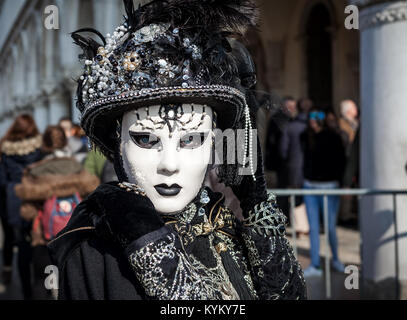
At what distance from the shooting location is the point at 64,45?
945 centimetres

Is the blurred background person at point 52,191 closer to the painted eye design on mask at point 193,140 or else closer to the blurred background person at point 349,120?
the blurred background person at point 349,120

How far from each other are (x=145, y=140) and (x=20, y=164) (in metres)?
4.28

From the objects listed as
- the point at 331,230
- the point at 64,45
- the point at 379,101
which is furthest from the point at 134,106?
the point at 64,45

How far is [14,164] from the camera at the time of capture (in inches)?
227

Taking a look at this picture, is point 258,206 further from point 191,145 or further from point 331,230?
point 331,230

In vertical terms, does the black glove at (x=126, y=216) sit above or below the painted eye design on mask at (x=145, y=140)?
below

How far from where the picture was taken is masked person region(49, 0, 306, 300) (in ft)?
5.45

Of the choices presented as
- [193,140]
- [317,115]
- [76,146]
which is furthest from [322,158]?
[193,140]

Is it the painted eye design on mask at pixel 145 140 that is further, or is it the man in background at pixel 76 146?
the man in background at pixel 76 146

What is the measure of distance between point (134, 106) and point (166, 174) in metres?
0.22

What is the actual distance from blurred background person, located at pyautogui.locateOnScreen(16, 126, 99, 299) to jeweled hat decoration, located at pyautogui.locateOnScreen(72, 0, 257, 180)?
3030 mm

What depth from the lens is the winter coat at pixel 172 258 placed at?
1620 millimetres

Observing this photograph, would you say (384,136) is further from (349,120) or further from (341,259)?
(349,120)

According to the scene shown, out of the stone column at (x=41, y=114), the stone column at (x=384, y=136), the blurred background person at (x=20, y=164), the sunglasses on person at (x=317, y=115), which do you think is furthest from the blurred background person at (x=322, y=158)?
the stone column at (x=41, y=114)
